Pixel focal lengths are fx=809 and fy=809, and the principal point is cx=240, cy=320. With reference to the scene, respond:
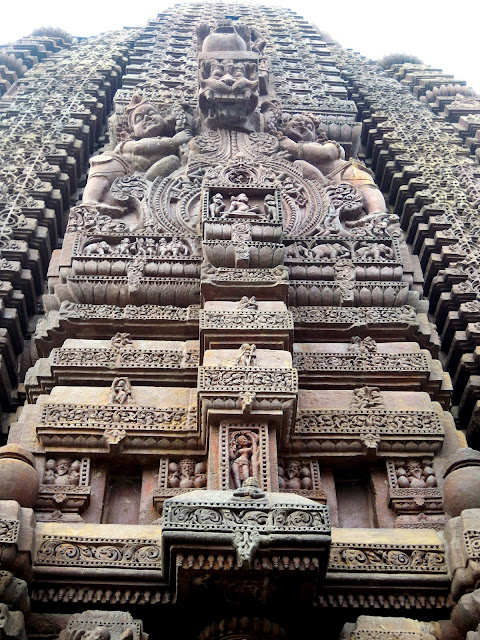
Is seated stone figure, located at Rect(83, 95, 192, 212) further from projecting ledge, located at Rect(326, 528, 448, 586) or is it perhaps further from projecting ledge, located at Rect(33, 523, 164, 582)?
projecting ledge, located at Rect(326, 528, 448, 586)

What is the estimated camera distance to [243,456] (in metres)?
7.04

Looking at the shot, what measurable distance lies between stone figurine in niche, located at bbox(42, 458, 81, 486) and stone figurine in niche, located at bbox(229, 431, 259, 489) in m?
1.51

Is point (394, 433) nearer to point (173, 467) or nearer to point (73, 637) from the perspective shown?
point (173, 467)

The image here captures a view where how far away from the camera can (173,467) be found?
7.68 meters

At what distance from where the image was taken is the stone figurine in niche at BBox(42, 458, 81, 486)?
7.42m

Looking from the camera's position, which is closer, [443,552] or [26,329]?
[443,552]

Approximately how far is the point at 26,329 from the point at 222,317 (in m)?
3.53

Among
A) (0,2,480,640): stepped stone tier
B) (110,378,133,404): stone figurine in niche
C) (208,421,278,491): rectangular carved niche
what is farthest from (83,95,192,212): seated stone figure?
(208,421,278,491): rectangular carved niche

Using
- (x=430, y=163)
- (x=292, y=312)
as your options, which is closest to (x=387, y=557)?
(x=292, y=312)

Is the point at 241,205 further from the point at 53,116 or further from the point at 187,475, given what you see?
the point at 53,116

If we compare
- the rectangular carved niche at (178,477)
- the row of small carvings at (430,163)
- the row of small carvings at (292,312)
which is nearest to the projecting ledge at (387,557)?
the rectangular carved niche at (178,477)

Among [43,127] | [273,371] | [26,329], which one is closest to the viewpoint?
[273,371]

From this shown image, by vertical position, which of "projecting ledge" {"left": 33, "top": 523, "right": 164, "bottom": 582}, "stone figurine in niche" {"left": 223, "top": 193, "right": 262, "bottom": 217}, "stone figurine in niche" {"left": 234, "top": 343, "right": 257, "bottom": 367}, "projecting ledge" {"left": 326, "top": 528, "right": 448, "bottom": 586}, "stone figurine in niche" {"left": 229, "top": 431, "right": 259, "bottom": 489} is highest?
"stone figurine in niche" {"left": 223, "top": 193, "right": 262, "bottom": 217}

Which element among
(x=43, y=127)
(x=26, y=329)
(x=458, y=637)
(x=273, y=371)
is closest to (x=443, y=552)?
(x=458, y=637)
